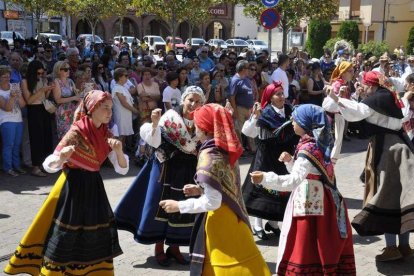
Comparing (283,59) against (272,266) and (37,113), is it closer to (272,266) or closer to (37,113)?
(37,113)

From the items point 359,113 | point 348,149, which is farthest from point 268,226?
point 348,149

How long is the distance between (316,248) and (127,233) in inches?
105

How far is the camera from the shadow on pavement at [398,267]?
5.20m

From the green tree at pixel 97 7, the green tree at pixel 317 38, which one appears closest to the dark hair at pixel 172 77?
the green tree at pixel 317 38

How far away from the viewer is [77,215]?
4188 millimetres

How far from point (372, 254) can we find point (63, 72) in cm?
526

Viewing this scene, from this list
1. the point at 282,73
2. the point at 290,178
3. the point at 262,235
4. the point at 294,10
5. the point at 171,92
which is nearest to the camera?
the point at 290,178

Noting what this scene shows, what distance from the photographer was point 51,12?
31891mm

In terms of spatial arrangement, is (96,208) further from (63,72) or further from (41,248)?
(63,72)

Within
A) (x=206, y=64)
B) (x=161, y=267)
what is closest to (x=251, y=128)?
(x=161, y=267)

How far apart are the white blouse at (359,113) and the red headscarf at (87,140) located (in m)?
2.04

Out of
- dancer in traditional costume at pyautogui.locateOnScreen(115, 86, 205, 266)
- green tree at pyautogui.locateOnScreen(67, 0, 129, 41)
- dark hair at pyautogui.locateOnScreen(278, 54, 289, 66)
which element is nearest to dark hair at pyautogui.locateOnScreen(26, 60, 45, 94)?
dancer in traditional costume at pyautogui.locateOnScreen(115, 86, 205, 266)

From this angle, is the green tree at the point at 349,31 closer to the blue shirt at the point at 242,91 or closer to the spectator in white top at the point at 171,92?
the blue shirt at the point at 242,91

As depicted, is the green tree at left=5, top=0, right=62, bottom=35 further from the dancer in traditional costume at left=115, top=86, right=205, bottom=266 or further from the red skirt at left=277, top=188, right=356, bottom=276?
the red skirt at left=277, top=188, right=356, bottom=276
